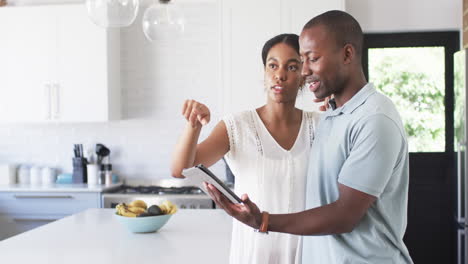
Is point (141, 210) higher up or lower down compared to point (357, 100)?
lower down

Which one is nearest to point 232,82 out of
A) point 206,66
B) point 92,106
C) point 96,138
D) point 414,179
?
point 206,66

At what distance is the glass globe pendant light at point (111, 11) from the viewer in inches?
77.0

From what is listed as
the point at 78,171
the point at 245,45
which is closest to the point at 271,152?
the point at 245,45

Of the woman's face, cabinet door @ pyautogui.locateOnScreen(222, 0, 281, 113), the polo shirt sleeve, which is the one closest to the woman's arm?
the woman's face

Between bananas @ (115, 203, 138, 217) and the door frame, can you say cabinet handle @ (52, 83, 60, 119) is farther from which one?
the door frame

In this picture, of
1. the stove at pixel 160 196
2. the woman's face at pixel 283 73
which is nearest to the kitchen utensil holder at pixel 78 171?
the stove at pixel 160 196

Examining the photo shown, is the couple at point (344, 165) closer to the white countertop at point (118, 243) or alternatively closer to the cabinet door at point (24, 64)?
the white countertop at point (118, 243)

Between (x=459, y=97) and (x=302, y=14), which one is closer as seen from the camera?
(x=459, y=97)

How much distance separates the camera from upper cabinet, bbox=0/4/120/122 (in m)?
4.43

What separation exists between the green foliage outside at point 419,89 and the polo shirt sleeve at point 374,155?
345 cm

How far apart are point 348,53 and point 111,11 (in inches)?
38.7

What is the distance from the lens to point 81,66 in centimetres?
444

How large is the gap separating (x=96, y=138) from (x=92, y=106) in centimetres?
54

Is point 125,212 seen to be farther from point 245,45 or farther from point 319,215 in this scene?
point 245,45
